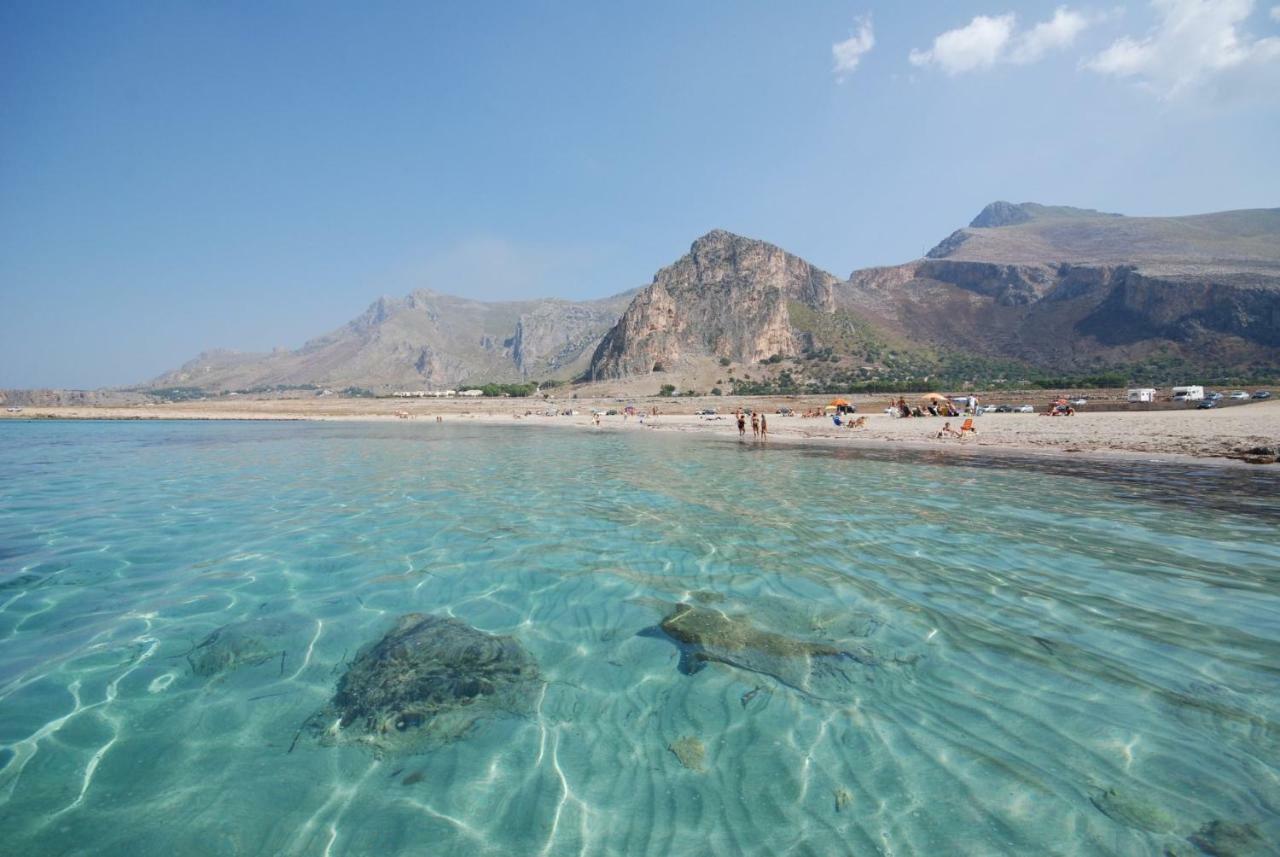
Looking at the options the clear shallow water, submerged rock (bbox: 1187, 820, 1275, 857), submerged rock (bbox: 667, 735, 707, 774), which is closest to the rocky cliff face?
the clear shallow water

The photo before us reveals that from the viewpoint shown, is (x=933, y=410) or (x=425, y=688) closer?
(x=425, y=688)

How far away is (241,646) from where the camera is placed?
573cm

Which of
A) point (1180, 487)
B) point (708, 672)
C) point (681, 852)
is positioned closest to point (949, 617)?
point (708, 672)

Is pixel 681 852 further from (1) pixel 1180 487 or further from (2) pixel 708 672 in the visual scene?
(1) pixel 1180 487

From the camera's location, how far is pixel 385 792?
144 inches

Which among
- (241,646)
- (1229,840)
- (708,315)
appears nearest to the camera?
(1229,840)

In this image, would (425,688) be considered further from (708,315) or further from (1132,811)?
(708,315)

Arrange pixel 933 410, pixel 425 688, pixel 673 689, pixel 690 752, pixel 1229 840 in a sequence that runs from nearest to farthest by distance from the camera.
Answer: pixel 1229 840 < pixel 690 752 < pixel 425 688 < pixel 673 689 < pixel 933 410

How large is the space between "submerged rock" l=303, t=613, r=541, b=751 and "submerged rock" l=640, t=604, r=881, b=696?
4.96ft

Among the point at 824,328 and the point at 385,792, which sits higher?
the point at 824,328

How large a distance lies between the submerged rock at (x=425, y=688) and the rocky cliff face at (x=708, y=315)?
16513 cm

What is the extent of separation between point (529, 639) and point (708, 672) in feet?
6.57

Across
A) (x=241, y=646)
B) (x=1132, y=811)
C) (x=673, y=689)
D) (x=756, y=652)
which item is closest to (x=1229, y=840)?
(x=1132, y=811)

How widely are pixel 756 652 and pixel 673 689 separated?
981 millimetres
